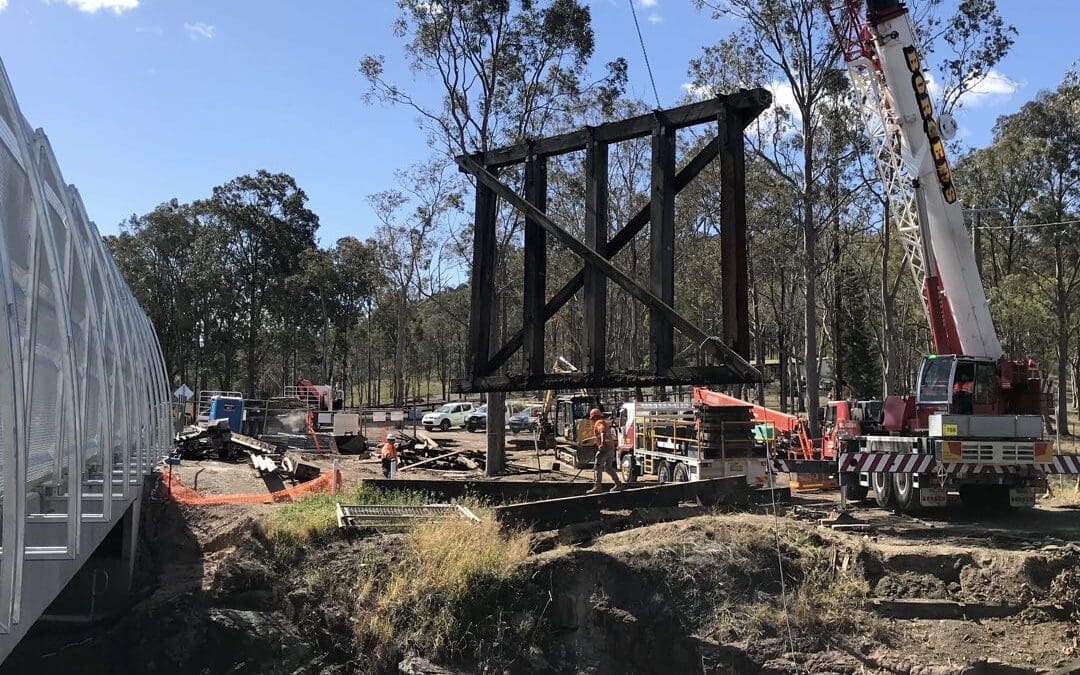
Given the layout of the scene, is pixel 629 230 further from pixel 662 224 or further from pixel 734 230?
pixel 734 230

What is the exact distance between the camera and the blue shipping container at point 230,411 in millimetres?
32250

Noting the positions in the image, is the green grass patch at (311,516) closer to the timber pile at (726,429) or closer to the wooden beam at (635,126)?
the timber pile at (726,429)

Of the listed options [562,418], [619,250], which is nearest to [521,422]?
[562,418]

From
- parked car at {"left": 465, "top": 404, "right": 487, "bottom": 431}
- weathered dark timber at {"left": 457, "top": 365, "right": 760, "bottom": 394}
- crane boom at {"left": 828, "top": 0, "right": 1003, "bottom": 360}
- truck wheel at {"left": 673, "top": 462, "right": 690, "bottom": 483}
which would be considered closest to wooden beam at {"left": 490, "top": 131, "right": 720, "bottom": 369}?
weathered dark timber at {"left": 457, "top": 365, "right": 760, "bottom": 394}

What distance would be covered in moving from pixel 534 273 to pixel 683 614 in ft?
18.4

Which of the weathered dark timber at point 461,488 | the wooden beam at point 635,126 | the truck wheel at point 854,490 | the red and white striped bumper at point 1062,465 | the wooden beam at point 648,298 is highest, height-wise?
the wooden beam at point 635,126

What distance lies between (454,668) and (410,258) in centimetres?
3725

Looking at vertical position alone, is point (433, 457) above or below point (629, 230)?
below

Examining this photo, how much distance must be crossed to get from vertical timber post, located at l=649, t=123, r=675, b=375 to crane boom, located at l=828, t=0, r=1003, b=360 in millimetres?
11010

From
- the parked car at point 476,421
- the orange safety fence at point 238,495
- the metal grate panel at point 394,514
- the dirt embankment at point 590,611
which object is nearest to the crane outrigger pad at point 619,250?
the dirt embankment at point 590,611

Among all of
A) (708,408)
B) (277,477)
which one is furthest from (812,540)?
(277,477)

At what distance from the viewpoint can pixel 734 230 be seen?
20.5ft

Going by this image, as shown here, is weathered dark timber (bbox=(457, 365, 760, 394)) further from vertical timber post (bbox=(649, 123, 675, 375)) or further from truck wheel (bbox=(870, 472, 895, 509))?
truck wheel (bbox=(870, 472, 895, 509))

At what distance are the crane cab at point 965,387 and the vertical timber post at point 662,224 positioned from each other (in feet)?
33.5
